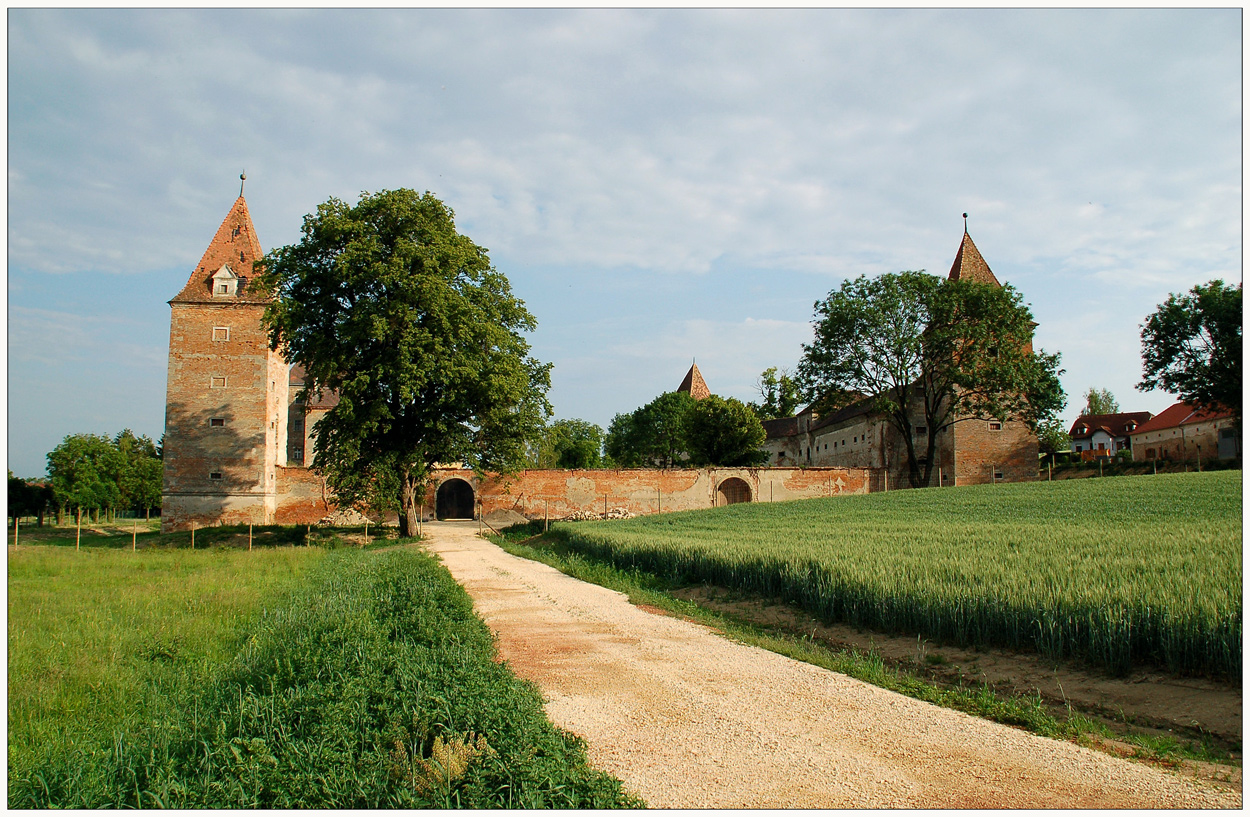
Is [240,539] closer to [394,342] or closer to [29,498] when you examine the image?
[394,342]

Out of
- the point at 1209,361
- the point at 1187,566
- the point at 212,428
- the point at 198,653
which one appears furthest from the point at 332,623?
the point at 1209,361

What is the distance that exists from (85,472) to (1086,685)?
6281 cm

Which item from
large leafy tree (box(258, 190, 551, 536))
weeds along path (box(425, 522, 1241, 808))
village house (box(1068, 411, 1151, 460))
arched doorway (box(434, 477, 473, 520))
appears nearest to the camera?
weeds along path (box(425, 522, 1241, 808))

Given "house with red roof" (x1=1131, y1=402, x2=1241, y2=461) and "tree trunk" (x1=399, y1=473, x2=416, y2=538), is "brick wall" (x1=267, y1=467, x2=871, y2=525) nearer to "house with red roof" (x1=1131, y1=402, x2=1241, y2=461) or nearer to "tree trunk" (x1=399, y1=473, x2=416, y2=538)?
"tree trunk" (x1=399, y1=473, x2=416, y2=538)

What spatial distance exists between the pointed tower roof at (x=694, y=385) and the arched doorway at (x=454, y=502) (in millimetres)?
34935

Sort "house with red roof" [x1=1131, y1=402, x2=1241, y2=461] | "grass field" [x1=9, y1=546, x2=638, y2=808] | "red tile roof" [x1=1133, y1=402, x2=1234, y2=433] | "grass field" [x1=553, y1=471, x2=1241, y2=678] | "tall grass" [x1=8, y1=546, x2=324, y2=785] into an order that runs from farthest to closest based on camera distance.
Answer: "red tile roof" [x1=1133, y1=402, x2=1234, y2=433] < "house with red roof" [x1=1131, y1=402, x2=1241, y2=461] < "grass field" [x1=553, y1=471, x2=1241, y2=678] < "tall grass" [x1=8, y1=546, x2=324, y2=785] < "grass field" [x1=9, y1=546, x2=638, y2=808]

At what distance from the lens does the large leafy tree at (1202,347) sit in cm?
4075

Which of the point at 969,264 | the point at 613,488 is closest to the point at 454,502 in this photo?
the point at 613,488

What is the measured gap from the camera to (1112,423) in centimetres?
7550

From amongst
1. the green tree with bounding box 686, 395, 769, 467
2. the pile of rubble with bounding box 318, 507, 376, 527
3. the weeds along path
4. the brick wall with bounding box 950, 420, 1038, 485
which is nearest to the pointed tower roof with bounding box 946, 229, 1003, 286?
the brick wall with bounding box 950, 420, 1038, 485

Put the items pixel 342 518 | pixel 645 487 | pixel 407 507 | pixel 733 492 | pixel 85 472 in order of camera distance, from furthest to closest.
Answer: pixel 85 472 → pixel 733 492 → pixel 645 487 → pixel 342 518 → pixel 407 507

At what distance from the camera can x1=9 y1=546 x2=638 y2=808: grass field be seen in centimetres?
410

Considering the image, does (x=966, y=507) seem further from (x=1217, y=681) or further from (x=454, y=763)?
(x=454, y=763)

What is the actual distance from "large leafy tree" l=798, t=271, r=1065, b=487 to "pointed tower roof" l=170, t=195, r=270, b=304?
103ft
